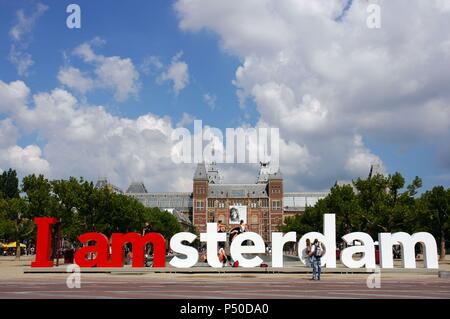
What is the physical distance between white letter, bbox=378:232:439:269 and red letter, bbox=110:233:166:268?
1217 cm

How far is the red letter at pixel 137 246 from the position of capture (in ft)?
94.0

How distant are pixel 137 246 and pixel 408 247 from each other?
48.9 feet

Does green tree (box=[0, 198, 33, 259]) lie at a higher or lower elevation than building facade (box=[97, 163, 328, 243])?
lower

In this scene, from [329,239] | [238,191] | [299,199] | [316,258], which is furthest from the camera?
[299,199]

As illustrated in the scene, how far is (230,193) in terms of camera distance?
491ft

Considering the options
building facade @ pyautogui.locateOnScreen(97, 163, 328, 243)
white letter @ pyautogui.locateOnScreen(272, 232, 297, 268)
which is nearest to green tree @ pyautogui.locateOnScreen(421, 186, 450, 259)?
white letter @ pyautogui.locateOnScreen(272, 232, 297, 268)

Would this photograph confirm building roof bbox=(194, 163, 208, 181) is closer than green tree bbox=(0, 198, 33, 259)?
No

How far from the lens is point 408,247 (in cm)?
2778

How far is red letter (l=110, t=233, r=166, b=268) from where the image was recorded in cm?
2866

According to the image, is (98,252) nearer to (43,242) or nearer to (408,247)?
(43,242)

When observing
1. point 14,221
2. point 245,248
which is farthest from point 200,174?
point 245,248

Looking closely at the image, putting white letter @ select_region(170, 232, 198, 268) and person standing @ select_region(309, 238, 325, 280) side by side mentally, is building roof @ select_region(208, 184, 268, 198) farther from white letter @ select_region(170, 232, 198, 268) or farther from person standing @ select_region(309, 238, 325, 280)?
person standing @ select_region(309, 238, 325, 280)
